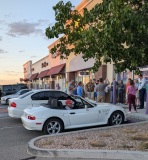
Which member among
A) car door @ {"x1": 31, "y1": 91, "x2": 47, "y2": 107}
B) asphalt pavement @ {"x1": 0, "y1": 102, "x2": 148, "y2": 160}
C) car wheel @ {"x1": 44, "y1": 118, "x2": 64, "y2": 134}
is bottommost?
asphalt pavement @ {"x1": 0, "y1": 102, "x2": 148, "y2": 160}

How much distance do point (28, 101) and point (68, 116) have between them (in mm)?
3388

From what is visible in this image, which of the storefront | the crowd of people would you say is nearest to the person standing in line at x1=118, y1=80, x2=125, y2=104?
the crowd of people

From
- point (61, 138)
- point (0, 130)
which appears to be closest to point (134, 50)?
A: point (61, 138)

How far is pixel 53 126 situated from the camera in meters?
8.88

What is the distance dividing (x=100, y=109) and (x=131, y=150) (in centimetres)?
357

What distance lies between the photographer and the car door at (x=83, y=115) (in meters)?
9.15

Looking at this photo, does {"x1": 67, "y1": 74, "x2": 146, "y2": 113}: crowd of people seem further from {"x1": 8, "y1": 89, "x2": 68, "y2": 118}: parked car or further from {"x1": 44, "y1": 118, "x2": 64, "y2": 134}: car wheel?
{"x1": 44, "y1": 118, "x2": 64, "y2": 134}: car wheel

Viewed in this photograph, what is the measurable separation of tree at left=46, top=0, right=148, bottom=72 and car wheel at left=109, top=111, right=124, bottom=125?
2784mm

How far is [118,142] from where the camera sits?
7.01 meters

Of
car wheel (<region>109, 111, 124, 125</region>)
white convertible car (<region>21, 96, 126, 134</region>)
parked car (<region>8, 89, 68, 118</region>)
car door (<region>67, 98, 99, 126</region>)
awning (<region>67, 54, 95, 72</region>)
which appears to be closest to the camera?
white convertible car (<region>21, 96, 126, 134</region>)

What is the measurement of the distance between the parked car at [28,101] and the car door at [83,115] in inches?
94.2

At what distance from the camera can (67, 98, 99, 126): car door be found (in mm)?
9148

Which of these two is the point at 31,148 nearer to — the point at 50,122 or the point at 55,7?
the point at 50,122

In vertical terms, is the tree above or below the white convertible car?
above
